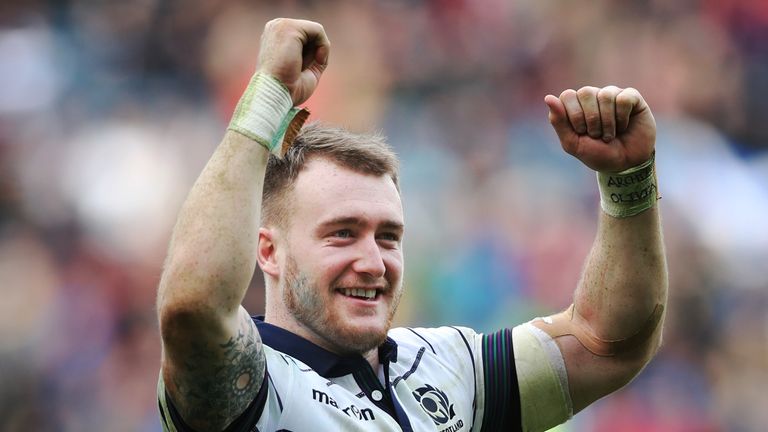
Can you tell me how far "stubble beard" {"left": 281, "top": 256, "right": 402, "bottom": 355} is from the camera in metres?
3.15

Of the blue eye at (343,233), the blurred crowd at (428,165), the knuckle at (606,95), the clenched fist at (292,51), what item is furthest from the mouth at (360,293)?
the blurred crowd at (428,165)

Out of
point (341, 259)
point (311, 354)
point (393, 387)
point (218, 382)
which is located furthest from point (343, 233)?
point (218, 382)

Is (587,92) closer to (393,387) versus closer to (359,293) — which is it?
(359,293)

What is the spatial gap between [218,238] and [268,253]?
0.88 meters

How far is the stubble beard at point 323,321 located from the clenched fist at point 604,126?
2.52 ft

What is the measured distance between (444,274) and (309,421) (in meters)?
4.07

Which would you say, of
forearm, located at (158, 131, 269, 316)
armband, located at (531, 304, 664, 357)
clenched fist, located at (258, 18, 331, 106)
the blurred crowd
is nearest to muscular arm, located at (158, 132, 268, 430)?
forearm, located at (158, 131, 269, 316)

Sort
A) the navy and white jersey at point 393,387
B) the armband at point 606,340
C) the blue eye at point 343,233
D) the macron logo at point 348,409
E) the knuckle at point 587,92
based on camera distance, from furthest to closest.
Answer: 1. the armband at point 606,340
2. the blue eye at point 343,233
3. the knuckle at point 587,92
4. the macron logo at point 348,409
5. the navy and white jersey at point 393,387

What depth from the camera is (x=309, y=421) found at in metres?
2.84

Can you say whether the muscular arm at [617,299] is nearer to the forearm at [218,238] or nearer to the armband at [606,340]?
the armband at [606,340]

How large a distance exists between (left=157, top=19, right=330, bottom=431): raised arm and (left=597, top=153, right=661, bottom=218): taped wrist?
3.72ft

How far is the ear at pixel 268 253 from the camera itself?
3324mm

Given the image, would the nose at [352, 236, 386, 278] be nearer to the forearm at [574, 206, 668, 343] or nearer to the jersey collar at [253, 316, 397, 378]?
the jersey collar at [253, 316, 397, 378]

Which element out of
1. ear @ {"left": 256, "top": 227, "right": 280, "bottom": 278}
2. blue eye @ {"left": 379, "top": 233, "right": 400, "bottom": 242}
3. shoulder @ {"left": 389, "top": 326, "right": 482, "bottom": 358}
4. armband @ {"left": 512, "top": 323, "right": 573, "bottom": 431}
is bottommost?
armband @ {"left": 512, "top": 323, "right": 573, "bottom": 431}
